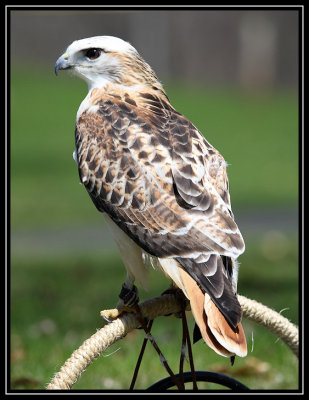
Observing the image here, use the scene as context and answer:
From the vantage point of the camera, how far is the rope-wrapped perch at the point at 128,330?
276 centimetres

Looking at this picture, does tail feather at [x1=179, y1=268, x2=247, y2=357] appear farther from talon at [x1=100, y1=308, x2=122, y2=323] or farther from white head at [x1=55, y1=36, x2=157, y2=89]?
white head at [x1=55, y1=36, x2=157, y2=89]

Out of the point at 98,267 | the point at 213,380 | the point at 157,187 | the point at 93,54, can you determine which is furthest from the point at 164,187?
the point at 98,267

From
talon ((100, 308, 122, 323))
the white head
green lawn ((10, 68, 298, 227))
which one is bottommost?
green lawn ((10, 68, 298, 227))

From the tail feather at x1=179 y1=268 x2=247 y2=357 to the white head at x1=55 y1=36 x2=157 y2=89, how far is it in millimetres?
1224

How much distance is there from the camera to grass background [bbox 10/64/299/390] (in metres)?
4.38

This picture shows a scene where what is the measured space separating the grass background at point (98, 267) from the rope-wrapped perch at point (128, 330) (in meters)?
0.55

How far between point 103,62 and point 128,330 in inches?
50.8

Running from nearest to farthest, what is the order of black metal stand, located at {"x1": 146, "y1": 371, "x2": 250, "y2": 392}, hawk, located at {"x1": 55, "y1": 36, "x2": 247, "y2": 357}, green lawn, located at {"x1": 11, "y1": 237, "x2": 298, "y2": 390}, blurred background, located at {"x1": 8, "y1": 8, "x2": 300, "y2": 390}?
hawk, located at {"x1": 55, "y1": 36, "x2": 247, "y2": 357}, black metal stand, located at {"x1": 146, "y1": 371, "x2": 250, "y2": 392}, green lawn, located at {"x1": 11, "y1": 237, "x2": 298, "y2": 390}, blurred background, located at {"x1": 8, "y1": 8, "x2": 300, "y2": 390}

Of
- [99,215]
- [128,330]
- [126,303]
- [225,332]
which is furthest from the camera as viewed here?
[99,215]

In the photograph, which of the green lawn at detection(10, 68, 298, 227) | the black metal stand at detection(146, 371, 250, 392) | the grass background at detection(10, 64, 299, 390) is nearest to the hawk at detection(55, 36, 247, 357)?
the black metal stand at detection(146, 371, 250, 392)

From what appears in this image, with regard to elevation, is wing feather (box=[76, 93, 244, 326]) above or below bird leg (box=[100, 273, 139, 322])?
above

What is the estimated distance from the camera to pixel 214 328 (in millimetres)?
2631

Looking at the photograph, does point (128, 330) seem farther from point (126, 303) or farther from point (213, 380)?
point (213, 380)

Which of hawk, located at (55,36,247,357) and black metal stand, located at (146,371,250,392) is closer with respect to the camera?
hawk, located at (55,36,247,357)
